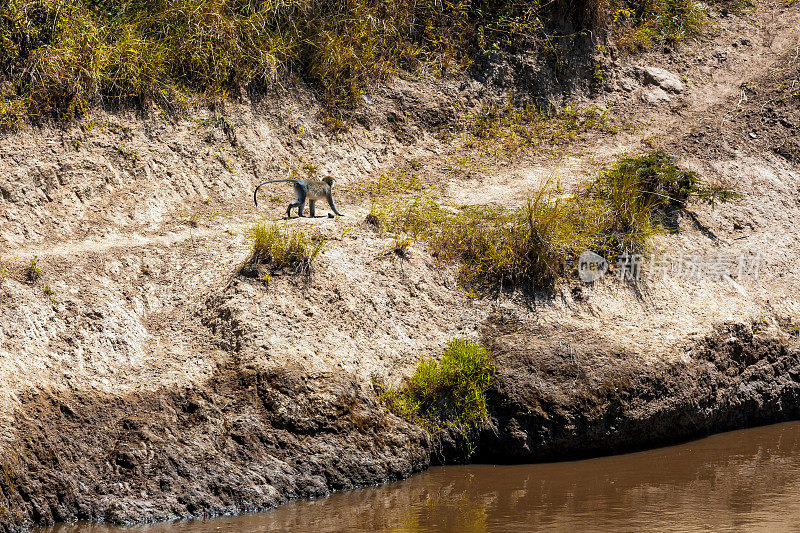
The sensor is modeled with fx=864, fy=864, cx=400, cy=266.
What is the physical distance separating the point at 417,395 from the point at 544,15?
635cm

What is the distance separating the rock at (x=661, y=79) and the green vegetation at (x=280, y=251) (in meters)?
5.93

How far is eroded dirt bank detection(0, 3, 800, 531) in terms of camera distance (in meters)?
6.02

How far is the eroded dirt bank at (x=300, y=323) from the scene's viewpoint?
602cm

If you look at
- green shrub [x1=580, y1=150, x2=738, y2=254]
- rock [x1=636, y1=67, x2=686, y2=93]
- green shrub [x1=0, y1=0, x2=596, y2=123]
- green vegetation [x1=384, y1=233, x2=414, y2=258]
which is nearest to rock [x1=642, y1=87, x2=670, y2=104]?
Result: rock [x1=636, y1=67, x2=686, y2=93]

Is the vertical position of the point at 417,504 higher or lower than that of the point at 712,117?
lower

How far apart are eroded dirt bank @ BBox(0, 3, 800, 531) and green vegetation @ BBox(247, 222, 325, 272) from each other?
123 mm

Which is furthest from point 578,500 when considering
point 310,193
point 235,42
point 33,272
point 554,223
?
point 235,42

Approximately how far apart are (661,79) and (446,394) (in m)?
6.38

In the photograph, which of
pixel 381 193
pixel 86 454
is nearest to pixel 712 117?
pixel 381 193

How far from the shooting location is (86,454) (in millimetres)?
5824

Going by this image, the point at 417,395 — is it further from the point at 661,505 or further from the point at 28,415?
the point at 28,415

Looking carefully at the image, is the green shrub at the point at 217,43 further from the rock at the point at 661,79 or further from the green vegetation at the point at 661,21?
the rock at the point at 661,79

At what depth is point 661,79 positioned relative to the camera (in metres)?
11.3

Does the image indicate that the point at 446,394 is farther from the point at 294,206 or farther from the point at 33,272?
the point at 33,272
